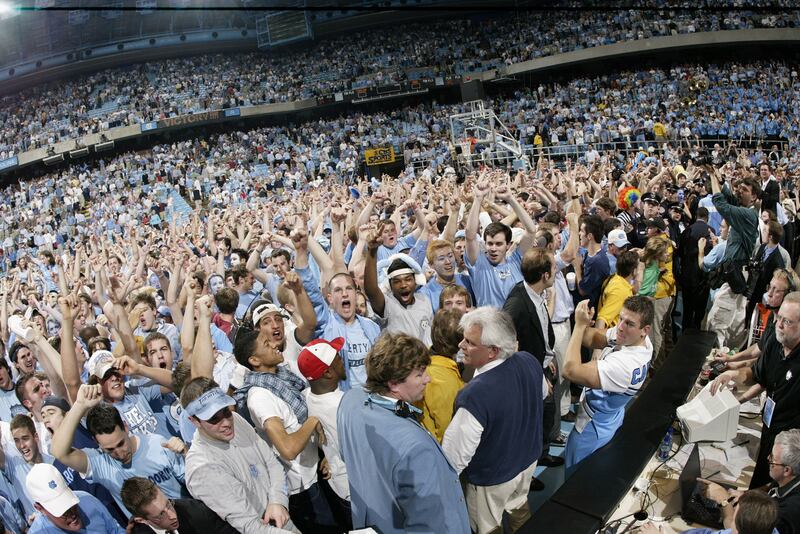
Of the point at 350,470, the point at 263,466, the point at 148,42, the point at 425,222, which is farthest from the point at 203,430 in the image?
the point at 148,42

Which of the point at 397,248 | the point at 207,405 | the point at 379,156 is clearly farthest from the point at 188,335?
the point at 379,156

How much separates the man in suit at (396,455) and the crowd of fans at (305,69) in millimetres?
32539

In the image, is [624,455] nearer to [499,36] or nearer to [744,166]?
[744,166]

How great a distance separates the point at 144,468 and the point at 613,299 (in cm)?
376

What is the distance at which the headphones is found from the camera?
8.25 feet

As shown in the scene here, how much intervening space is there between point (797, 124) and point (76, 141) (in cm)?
3378

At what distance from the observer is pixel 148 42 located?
3756 cm

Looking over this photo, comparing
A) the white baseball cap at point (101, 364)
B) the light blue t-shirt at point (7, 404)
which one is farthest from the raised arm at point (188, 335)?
the light blue t-shirt at point (7, 404)

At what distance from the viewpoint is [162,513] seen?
2844mm

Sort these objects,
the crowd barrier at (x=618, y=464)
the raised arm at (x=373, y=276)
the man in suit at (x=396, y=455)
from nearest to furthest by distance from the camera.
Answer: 1. the man in suit at (x=396, y=455)
2. the crowd barrier at (x=618, y=464)
3. the raised arm at (x=373, y=276)

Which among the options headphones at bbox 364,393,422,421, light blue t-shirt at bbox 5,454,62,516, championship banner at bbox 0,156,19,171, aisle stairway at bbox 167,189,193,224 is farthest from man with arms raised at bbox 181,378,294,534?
championship banner at bbox 0,156,19,171

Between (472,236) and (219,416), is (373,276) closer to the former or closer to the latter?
(472,236)

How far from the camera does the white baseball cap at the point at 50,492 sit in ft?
9.57

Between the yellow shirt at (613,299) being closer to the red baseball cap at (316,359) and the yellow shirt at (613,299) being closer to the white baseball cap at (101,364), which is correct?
the red baseball cap at (316,359)
